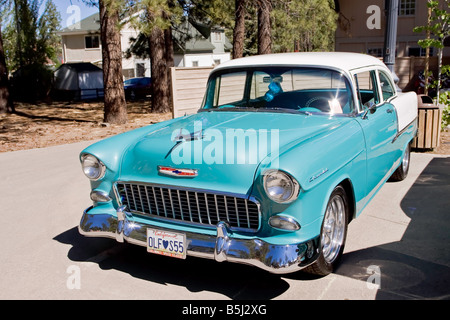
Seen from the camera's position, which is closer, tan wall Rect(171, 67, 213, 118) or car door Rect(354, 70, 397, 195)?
car door Rect(354, 70, 397, 195)

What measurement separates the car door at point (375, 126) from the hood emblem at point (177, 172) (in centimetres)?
181

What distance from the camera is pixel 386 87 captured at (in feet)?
19.5

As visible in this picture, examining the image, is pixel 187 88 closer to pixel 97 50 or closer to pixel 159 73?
pixel 159 73

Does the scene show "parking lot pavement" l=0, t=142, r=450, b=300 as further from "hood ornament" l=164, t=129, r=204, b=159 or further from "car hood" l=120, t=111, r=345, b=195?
"hood ornament" l=164, t=129, r=204, b=159

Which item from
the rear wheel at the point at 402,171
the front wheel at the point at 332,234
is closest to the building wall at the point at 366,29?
the rear wheel at the point at 402,171

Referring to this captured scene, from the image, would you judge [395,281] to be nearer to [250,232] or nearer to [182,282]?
[250,232]

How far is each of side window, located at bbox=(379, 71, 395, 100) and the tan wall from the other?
17.2 ft

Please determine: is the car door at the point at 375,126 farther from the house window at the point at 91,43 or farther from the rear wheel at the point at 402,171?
the house window at the point at 91,43

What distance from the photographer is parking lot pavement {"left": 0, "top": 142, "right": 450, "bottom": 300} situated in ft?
12.2

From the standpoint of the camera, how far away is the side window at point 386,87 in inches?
227

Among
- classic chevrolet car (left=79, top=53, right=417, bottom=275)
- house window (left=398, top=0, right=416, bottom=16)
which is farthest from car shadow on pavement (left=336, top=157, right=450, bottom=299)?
house window (left=398, top=0, right=416, bottom=16)

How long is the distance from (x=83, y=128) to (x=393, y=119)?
9.56 m
